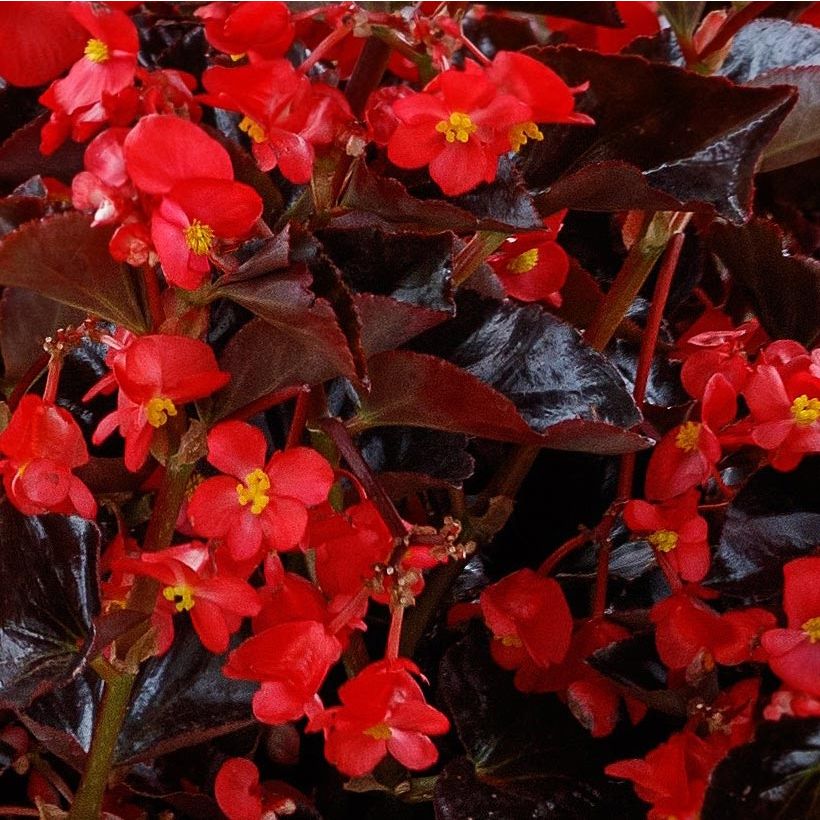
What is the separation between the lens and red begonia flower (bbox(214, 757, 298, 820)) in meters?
0.57

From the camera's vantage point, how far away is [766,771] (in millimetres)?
446

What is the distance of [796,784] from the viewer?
0.45m

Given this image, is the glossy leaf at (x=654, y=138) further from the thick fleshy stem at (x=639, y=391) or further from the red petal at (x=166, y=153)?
the red petal at (x=166, y=153)

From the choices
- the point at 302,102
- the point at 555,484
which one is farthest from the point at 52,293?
the point at 555,484

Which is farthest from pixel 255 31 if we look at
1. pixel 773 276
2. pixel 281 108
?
pixel 773 276

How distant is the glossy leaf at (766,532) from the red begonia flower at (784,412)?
0.03m

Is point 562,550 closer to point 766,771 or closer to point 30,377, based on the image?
point 766,771

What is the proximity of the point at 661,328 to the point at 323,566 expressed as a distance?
28 cm

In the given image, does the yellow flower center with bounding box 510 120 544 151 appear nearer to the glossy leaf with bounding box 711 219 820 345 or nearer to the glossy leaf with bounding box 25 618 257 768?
the glossy leaf with bounding box 711 219 820 345

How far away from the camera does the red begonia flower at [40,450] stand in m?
0.47

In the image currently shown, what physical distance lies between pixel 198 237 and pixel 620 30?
0.48 m

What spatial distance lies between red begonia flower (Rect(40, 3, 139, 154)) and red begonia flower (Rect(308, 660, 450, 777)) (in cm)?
25

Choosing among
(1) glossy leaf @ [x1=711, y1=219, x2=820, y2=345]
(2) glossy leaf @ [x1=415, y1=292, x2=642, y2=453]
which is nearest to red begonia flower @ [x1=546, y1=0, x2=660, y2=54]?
(1) glossy leaf @ [x1=711, y1=219, x2=820, y2=345]

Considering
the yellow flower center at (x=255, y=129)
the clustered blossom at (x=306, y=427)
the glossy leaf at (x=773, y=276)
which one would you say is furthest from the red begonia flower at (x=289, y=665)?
the glossy leaf at (x=773, y=276)
